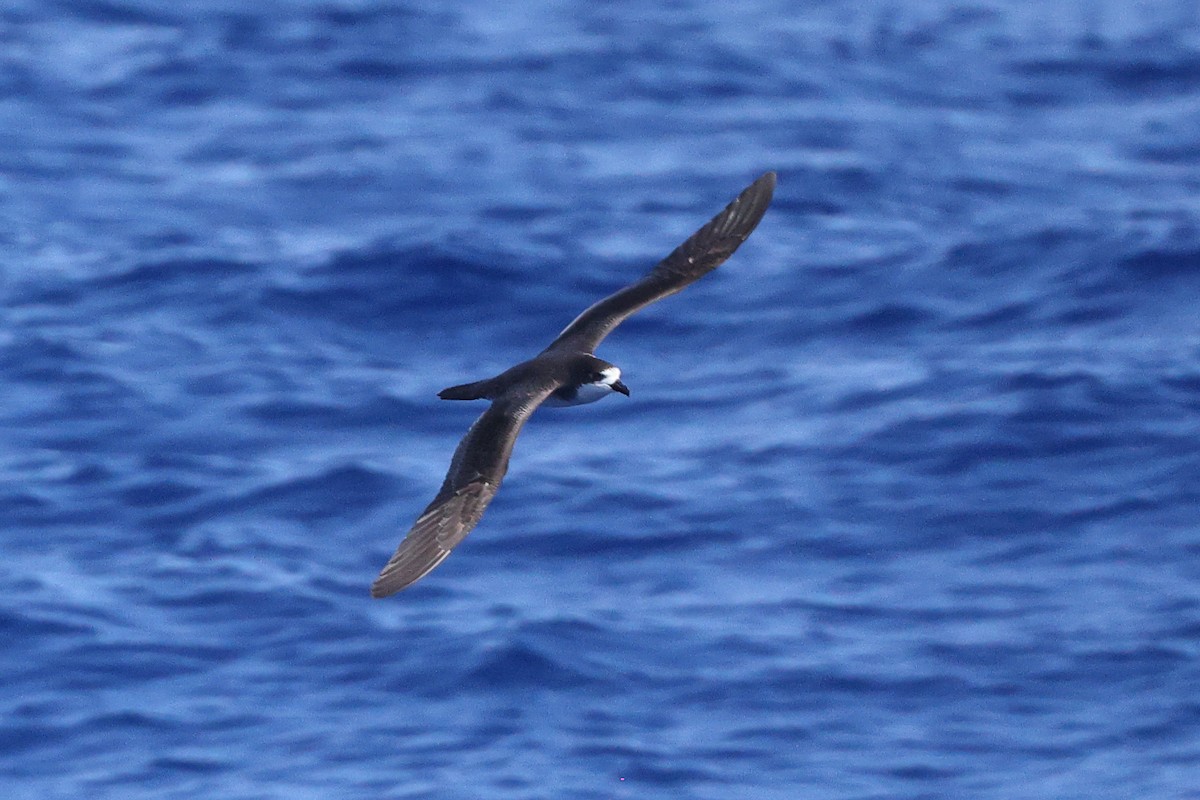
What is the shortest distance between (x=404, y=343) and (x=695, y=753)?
17.2 ft

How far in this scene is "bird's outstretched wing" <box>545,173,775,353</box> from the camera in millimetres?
10812

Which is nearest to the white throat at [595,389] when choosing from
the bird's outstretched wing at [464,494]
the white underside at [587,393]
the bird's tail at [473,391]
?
the white underside at [587,393]

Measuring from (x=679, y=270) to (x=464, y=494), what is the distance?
2444mm

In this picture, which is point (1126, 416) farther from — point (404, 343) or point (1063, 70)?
point (1063, 70)

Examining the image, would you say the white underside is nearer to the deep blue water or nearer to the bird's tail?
the bird's tail

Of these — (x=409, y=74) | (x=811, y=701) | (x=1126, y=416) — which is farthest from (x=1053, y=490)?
(x=409, y=74)

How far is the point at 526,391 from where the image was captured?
994 centimetres

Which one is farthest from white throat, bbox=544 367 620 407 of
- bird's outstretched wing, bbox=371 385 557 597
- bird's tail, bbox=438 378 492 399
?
bird's tail, bbox=438 378 492 399

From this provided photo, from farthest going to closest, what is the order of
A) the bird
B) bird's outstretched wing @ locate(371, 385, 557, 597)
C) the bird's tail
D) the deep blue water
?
the deep blue water < the bird's tail < the bird < bird's outstretched wing @ locate(371, 385, 557, 597)

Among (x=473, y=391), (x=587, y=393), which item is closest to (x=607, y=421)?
(x=587, y=393)

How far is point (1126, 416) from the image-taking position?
592 inches

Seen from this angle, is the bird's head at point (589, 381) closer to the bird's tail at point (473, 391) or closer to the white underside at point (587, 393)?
the white underside at point (587, 393)

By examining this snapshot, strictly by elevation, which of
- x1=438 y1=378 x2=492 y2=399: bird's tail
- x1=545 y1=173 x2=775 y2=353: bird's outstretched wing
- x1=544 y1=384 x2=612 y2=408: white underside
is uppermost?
x1=545 y1=173 x2=775 y2=353: bird's outstretched wing

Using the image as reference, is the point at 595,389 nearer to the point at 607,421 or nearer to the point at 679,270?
the point at 679,270
